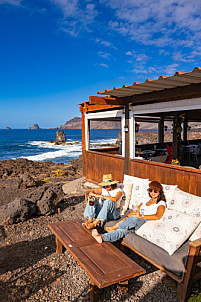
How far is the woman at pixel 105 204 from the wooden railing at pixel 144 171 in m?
1.40

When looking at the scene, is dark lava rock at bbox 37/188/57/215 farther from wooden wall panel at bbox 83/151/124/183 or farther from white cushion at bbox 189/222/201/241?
white cushion at bbox 189/222/201/241

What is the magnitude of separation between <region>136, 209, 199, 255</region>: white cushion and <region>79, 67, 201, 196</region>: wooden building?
1412 mm

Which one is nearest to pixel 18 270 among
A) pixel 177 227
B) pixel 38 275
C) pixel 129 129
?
pixel 38 275

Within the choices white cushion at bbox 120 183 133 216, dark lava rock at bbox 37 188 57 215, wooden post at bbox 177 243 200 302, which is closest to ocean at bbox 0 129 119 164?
dark lava rock at bbox 37 188 57 215

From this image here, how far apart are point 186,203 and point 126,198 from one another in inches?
48.9

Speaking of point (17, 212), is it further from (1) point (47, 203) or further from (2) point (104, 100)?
(2) point (104, 100)

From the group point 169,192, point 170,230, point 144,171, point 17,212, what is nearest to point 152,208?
point 170,230

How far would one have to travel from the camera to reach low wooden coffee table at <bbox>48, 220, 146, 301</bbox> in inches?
88.0

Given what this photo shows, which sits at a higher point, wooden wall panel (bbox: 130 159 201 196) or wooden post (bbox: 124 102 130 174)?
wooden post (bbox: 124 102 130 174)

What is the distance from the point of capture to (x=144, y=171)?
5.49 meters

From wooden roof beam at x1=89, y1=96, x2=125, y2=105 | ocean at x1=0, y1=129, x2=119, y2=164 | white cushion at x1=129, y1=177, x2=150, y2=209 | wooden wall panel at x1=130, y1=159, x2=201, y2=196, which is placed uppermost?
wooden roof beam at x1=89, y1=96, x2=125, y2=105

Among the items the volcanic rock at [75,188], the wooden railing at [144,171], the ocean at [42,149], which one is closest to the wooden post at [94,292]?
the wooden railing at [144,171]

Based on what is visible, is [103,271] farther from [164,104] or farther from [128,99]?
→ [128,99]

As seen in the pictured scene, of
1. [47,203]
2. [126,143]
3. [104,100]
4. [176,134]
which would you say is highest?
[104,100]
